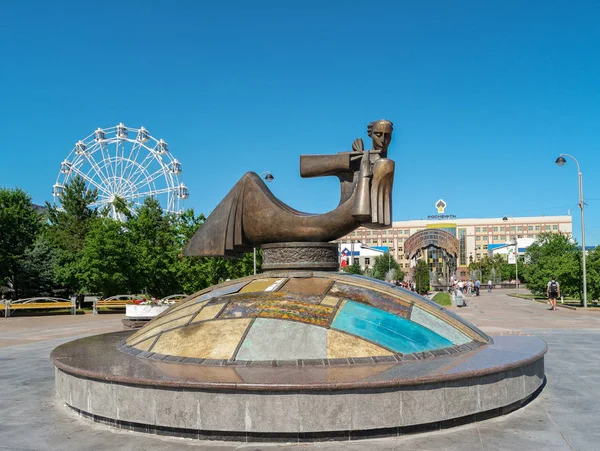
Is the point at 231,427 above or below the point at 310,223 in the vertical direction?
below

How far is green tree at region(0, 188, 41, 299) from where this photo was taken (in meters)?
30.4

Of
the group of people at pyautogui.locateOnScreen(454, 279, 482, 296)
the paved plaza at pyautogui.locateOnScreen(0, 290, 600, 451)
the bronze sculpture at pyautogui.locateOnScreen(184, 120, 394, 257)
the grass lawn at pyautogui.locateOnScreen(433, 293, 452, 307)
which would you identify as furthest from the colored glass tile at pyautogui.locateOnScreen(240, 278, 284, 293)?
the group of people at pyautogui.locateOnScreen(454, 279, 482, 296)

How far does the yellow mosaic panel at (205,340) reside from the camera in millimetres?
6047

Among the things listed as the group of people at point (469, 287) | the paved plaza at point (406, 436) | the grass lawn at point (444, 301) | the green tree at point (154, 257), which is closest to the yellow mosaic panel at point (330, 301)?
the paved plaza at point (406, 436)

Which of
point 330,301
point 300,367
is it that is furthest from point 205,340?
point 330,301

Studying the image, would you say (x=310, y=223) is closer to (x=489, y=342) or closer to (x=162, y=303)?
(x=489, y=342)

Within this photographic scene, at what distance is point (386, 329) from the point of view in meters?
6.37

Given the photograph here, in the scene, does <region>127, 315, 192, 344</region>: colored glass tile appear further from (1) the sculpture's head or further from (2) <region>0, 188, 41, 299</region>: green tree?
(2) <region>0, 188, 41, 299</region>: green tree

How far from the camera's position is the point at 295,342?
6012 millimetres

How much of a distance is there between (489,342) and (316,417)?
11.6 ft

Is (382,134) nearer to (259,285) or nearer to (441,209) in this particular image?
(259,285)

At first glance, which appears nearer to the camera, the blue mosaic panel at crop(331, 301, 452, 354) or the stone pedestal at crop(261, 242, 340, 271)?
the blue mosaic panel at crop(331, 301, 452, 354)

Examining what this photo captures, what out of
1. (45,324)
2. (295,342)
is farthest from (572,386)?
(45,324)

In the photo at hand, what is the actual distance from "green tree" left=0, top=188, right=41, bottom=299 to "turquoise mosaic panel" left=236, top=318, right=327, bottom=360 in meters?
27.8
